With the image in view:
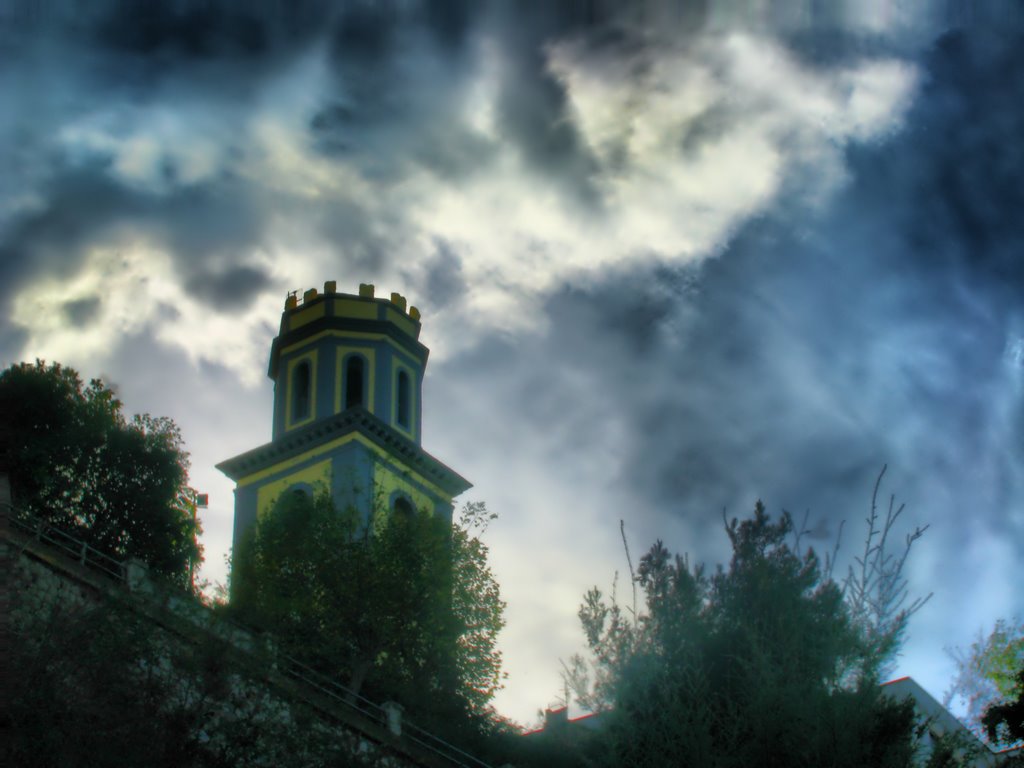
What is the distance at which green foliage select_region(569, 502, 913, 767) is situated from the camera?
790 inches

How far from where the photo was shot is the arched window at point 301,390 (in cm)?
4006

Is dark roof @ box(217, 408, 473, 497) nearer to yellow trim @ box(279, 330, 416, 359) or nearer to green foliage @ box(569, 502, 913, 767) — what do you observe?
yellow trim @ box(279, 330, 416, 359)

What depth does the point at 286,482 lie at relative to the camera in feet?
126

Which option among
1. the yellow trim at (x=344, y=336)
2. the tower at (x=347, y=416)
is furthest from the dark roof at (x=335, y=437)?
the yellow trim at (x=344, y=336)

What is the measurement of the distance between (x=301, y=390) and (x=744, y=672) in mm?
22567

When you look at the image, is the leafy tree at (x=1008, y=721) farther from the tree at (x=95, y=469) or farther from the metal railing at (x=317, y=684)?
the tree at (x=95, y=469)

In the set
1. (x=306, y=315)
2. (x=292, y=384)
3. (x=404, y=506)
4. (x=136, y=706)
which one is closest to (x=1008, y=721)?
(x=136, y=706)

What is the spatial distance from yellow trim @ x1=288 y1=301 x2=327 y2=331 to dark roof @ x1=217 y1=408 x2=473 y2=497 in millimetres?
5046

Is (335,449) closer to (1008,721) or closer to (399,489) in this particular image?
(399,489)

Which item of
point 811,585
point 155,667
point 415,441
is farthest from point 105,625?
point 415,441

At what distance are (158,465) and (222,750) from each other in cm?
1556

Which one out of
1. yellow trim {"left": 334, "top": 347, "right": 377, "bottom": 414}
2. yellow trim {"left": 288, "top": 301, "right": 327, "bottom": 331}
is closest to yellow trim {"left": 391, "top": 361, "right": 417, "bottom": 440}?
yellow trim {"left": 334, "top": 347, "right": 377, "bottom": 414}

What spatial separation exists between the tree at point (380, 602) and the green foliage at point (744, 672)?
6827 mm

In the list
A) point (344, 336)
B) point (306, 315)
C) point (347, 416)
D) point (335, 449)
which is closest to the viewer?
point (347, 416)
